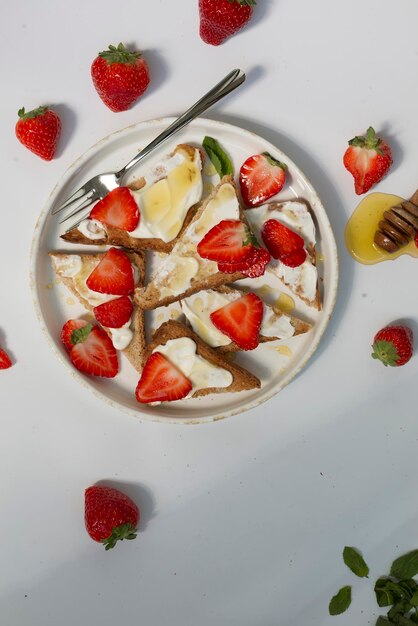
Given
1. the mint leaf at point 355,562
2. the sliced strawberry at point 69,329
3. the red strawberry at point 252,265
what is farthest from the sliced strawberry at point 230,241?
the mint leaf at point 355,562

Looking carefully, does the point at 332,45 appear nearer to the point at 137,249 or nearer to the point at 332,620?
the point at 137,249

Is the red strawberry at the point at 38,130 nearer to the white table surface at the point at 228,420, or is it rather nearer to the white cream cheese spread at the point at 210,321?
the white table surface at the point at 228,420

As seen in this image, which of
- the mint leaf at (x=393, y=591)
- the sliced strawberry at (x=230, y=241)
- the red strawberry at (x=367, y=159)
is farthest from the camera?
the mint leaf at (x=393, y=591)

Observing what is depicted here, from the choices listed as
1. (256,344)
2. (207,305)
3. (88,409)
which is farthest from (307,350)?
(88,409)

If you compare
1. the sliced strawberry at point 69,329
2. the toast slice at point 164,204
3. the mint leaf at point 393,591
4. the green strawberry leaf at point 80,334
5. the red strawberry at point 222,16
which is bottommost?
the mint leaf at point 393,591

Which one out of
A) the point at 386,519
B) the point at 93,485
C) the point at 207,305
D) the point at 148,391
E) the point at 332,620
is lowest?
the point at 332,620

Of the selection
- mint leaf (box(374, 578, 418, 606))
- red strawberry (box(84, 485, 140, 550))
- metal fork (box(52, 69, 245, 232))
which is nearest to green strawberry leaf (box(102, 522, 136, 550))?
red strawberry (box(84, 485, 140, 550))

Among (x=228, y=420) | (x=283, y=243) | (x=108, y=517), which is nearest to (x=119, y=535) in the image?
(x=108, y=517)

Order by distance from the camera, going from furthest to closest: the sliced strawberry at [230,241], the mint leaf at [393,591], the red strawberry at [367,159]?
the mint leaf at [393,591] < the red strawberry at [367,159] < the sliced strawberry at [230,241]
